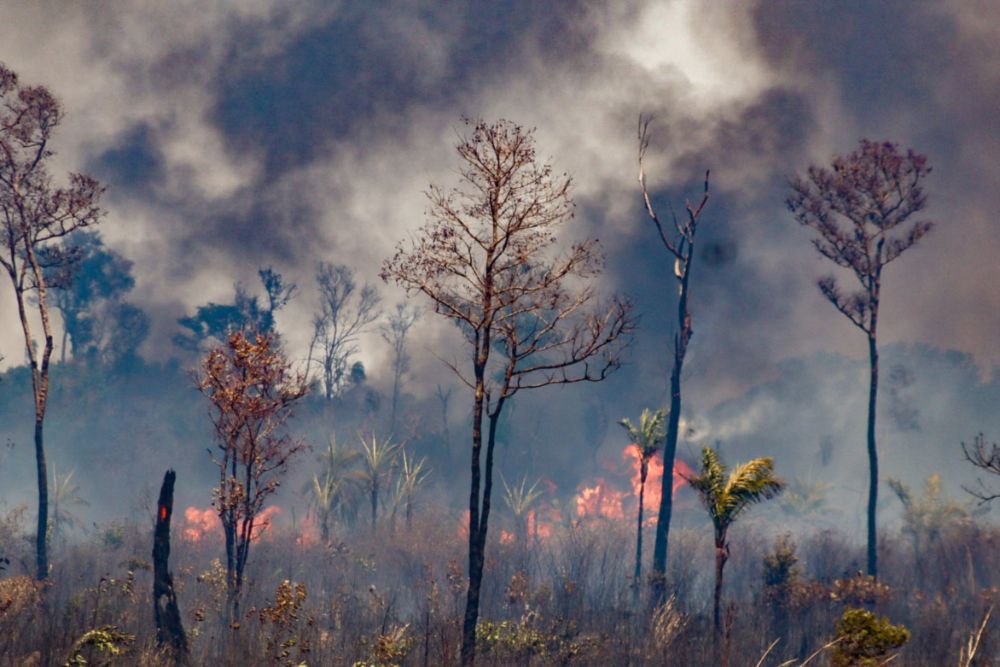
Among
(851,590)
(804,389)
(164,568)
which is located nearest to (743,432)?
(804,389)

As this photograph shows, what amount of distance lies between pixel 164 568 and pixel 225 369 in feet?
23.9

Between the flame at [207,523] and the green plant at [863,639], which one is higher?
the green plant at [863,639]

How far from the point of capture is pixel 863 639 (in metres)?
12.7

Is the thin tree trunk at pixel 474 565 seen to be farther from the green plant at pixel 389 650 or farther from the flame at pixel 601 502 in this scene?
the flame at pixel 601 502

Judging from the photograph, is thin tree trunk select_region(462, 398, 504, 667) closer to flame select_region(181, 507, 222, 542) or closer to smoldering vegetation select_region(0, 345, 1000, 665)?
smoldering vegetation select_region(0, 345, 1000, 665)

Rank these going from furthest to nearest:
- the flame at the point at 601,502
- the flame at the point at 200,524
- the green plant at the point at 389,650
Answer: the flame at the point at 601,502 < the flame at the point at 200,524 < the green plant at the point at 389,650

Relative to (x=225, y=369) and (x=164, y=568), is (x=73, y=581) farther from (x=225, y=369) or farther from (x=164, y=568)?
(x=164, y=568)

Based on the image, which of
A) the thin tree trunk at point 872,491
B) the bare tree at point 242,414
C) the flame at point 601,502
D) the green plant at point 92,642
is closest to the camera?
the green plant at point 92,642

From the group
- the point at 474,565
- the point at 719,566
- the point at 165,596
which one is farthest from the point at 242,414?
the point at 719,566

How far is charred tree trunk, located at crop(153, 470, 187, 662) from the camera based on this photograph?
1836 centimetres

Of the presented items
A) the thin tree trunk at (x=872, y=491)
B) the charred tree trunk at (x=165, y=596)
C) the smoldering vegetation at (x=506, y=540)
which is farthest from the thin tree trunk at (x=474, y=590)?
the thin tree trunk at (x=872, y=491)

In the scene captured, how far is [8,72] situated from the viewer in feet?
99.2

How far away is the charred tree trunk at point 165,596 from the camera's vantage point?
1836 cm

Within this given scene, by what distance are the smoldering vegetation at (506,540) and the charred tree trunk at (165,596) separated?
522 mm
